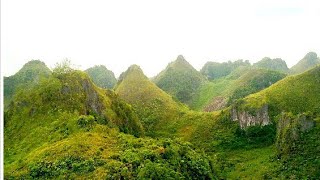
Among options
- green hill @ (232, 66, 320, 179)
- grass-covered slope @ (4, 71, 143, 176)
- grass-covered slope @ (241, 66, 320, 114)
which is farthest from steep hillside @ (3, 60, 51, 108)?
green hill @ (232, 66, 320, 179)

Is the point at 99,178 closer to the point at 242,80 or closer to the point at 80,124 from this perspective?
the point at 80,124

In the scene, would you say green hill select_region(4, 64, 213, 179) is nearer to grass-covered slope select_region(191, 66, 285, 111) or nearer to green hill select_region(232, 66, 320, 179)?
green hill select_region(232, 66, 320, 179)

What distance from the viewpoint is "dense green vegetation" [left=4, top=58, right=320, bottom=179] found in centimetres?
5162

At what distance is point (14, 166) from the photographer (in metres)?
52.8

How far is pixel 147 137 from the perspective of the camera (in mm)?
81562

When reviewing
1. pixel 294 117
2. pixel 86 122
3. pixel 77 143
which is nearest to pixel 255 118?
pixel 294 117

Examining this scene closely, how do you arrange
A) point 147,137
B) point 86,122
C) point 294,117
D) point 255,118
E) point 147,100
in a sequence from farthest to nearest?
point 147,100, point 255,118, point 294,117, point 147,137, point 86,122

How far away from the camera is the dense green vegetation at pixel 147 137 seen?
169ft

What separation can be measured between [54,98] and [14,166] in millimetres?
19384

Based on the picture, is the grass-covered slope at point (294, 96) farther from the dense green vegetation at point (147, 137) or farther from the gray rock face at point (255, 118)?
the gray rock face at point (255, 118)

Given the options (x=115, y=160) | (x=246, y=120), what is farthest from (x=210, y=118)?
(x=115, y=160)

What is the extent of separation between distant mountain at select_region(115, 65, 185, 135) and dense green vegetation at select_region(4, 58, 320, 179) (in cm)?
63

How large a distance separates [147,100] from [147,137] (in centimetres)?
6036

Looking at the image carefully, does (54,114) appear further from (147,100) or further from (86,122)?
(147,100)
